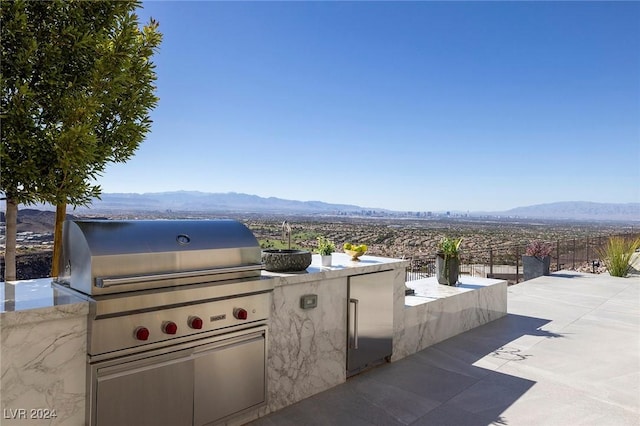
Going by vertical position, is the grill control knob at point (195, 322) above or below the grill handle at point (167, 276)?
below

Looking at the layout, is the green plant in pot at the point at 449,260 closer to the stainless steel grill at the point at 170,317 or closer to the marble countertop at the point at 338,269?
the marble countertop at the point at 338,269

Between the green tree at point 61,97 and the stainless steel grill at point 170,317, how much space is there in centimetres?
103

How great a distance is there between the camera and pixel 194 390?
218cm

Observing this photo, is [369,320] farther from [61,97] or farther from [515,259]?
[515,259]

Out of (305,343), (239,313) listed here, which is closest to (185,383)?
(239,313)

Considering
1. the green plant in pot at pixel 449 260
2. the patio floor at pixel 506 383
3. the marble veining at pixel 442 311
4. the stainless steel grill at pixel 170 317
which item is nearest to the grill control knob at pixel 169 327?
the stainless steel grill at pixel 170 317

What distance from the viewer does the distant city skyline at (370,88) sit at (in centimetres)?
825

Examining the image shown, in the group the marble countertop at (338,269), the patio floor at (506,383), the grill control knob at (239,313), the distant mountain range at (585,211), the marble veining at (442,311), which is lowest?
the patio floor at (506,383)

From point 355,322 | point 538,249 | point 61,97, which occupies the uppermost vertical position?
point 61,97

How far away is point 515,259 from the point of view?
941cm

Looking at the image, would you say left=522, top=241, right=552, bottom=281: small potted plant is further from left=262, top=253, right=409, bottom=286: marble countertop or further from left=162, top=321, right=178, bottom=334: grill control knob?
left=162, top=321, right=178, bottom=334: grill control knob

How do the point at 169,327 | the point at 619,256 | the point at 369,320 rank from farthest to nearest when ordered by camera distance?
1. the point at 619,256
2. the point at 369,320
3. the point at 169,327

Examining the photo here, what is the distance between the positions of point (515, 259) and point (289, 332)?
8328mm

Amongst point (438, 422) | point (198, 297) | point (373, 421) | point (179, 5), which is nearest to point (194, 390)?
point (198, 297)
